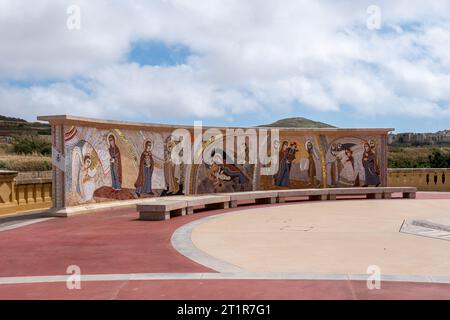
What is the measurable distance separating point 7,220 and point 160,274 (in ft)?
30.0

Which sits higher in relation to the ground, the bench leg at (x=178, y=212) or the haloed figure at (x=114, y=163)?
the haloed figure at (x=114, y=163)

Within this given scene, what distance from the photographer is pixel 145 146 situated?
19984 mm

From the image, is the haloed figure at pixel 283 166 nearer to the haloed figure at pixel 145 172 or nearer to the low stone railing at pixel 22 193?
the haloed figure at pixel 145 172

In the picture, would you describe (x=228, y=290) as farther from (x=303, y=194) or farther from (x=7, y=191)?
(x=303, y=194)

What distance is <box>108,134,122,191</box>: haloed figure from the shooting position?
18.5 meters

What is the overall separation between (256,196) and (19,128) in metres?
68.3

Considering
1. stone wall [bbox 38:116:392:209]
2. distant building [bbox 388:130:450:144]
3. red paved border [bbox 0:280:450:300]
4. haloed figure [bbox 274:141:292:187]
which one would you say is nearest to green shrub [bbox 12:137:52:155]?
stone wall [bbox 38:116:392:209]

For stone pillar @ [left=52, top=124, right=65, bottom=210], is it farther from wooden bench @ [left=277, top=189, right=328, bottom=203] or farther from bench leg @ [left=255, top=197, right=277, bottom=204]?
wooden bench @ [left=277, top=189, right=328, bottom=203]

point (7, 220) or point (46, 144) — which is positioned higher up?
point (46, 144)

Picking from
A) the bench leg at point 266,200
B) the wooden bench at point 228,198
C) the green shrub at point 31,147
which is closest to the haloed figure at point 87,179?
the wooden bench at point 228,198

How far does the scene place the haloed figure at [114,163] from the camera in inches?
727
